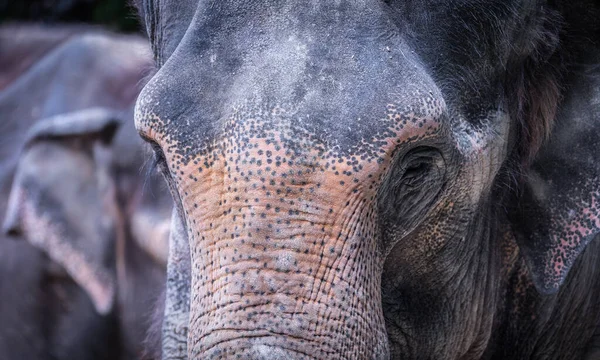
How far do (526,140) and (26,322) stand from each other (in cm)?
312

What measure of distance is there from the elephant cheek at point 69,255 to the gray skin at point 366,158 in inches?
93.1

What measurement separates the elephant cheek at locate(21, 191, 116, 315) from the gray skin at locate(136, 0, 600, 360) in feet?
7.76

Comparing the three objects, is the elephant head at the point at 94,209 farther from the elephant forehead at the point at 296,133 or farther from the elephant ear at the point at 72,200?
the elephant forehead at the point at 296,133

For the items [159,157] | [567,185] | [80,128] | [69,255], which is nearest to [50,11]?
[80,128]

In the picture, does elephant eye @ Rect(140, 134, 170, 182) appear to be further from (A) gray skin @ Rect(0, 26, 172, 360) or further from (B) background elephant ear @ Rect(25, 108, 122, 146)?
(B) background elephant ear @ Rect(25, 108, 122, 146)

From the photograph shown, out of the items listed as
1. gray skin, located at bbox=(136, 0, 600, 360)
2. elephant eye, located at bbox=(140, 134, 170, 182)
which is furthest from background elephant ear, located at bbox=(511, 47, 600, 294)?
elephant eye, located at bbox=(140, 134, 170, 182)

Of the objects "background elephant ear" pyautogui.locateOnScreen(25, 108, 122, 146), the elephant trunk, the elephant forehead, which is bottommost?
"background elephant ear" pyautogui.locateOnScreen(25, 108, 122, 146)

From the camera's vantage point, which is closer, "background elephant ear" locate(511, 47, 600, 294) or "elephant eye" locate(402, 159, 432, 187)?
"elephant eye" locate(402, 159, 432, 187)

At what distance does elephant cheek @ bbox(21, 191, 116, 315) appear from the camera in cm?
413

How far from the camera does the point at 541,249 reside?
199cm

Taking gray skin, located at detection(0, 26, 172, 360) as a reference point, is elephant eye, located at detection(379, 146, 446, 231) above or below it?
above

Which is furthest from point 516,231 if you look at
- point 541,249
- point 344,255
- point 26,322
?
point 26,322

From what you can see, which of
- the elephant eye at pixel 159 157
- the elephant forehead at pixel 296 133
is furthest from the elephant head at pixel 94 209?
the elephant forehead at pixel 296 133

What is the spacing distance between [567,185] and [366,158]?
0.62 metres
